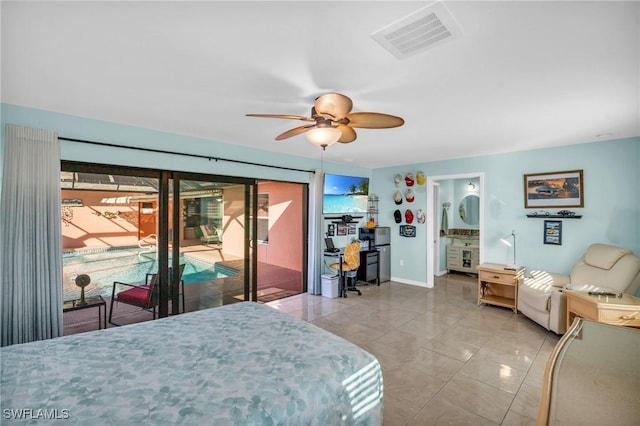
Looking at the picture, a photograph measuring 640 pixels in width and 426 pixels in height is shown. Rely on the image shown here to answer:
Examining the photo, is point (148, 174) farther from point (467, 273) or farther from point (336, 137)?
point (467, 273)

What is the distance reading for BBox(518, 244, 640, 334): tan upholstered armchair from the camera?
329 centimetres

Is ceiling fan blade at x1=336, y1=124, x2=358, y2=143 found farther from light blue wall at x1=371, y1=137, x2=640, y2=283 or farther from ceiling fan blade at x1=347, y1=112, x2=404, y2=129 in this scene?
light blue wall at x1=371, y1=137, x2=640, y2=283

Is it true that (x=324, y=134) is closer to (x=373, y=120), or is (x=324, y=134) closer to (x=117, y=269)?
(x=373, y=120)

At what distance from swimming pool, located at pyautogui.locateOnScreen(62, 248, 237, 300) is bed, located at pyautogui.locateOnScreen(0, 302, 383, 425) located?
2.00m

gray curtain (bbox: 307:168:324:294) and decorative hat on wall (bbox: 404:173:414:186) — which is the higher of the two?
decorative hat on wall (bbox: 404:173:414:186)

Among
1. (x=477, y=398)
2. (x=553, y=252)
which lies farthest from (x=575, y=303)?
(x=477, y=398)

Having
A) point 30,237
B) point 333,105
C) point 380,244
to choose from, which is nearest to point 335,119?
point 333,105

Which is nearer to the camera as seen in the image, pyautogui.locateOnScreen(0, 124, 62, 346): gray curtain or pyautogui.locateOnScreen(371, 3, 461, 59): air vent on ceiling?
pyautogui.locateOnScreen(371, 3, 461, 59): air vent on ceiling

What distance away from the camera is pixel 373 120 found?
7.34ft

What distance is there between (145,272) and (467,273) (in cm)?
645

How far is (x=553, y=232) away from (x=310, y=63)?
14.4ft

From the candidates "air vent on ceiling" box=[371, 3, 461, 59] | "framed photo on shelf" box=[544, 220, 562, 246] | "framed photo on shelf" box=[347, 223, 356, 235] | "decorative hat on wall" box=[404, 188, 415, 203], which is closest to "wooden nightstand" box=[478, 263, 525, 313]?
"framed photo on shelf" box=[544, 220, 562, 246]

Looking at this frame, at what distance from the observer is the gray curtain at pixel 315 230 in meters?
5.12

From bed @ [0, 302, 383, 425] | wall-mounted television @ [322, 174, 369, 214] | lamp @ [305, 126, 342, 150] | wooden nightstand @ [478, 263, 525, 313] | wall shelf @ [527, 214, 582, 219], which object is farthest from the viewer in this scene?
wall-mounted television @ [322, 174, 369, 214]
